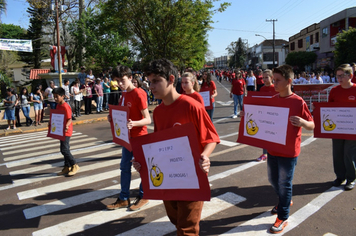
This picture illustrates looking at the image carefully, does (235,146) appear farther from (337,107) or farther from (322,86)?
(322,86)

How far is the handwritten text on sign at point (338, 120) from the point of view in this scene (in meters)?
4.73

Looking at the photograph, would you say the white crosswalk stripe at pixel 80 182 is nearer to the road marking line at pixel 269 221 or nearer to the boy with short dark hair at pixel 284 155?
the road marking line at pixel 269 221

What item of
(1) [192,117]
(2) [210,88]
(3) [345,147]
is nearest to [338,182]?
(3) [345,147]

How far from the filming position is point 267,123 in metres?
3.82

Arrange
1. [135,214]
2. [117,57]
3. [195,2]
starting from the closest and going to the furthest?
[135,214] → [195,2] → [117,57]

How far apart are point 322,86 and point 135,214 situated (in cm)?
1286

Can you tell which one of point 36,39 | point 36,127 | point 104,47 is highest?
point 36,39

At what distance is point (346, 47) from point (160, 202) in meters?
32.1

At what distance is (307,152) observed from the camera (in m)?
7.09

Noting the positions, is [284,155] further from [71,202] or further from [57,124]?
[57,124]

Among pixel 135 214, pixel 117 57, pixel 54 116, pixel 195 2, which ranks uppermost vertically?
pixel 195 2

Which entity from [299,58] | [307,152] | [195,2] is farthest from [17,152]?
[299,58]

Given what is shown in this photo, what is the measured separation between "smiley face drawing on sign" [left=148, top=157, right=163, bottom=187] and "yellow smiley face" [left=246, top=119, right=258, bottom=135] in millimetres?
1843

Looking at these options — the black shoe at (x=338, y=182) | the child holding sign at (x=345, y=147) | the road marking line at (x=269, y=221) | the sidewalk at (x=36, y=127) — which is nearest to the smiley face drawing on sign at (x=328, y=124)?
the child holding sign at (x=345, y=147)
